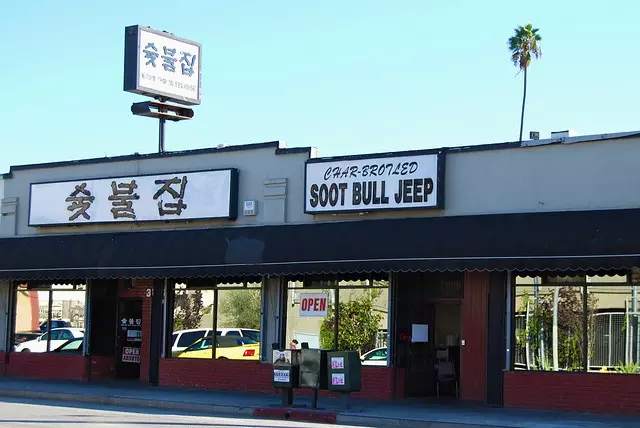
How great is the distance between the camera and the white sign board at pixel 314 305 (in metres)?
22.6

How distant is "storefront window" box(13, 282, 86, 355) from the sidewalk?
2232 mm

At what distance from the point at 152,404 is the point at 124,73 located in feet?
34.7

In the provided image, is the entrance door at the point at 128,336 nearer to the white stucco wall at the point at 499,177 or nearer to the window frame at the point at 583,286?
the white stucco wall at the point at 499,177

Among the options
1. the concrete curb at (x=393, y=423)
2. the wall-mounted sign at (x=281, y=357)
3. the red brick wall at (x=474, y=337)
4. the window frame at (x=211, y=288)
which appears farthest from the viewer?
the window frame at (x=211, y=288)

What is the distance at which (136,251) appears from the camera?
79.9 ft

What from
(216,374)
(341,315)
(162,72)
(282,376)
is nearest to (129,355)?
(216,374)

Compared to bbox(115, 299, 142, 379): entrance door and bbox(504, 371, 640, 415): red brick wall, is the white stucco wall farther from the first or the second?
bbox(504, 371, 640, 415): red brick wall

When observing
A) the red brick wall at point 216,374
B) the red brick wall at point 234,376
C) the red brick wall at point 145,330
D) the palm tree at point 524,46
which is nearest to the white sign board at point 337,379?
the red brick wall at point 234,376

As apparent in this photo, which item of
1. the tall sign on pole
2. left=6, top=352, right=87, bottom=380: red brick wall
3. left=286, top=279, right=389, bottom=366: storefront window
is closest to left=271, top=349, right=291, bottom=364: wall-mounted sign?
left=286, top=279, right=389, bottom=366: storefront window

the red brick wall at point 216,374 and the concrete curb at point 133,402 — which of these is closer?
the concrete curb at point 133,402

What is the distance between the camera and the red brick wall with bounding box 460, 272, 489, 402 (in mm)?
21094

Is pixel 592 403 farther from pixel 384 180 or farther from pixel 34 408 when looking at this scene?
pixel 34 408

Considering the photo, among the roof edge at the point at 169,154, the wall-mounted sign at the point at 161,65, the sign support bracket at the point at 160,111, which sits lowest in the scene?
the roof edge at the point at 169,154

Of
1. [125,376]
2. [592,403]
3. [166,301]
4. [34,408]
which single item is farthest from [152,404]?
[592,403]
